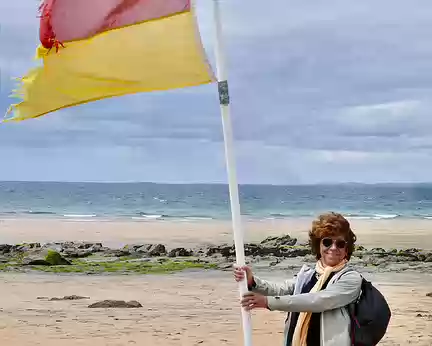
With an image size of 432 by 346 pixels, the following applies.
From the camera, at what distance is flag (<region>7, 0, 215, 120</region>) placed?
4.41 m

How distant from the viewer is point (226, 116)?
13.8 ft

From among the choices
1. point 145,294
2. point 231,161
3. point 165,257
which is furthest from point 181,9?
point 165,257

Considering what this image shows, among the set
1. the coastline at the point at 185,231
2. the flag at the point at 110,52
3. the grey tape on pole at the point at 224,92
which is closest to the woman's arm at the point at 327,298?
the grey tape on pole at the point at 224,92

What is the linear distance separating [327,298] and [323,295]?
0.02m

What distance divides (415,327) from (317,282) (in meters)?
7.94

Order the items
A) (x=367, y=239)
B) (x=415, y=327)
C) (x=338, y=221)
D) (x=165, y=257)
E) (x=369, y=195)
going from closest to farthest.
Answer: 1. (x=338, y=221)
2. (x=415, y=327)
3. (x=165, y=257)
4. (x=367, y=239)
5. (x=369, y=195)

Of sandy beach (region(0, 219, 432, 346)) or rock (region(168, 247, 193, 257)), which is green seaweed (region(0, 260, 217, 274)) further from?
rock (region(168, 247, 193, 257))

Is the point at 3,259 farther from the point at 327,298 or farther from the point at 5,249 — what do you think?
the point at 327,298

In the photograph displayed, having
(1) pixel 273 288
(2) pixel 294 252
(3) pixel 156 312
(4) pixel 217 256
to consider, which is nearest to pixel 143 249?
(4) pixel 217 256

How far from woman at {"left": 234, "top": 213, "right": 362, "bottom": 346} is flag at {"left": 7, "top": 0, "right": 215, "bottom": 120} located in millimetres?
1057

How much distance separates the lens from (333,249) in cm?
406

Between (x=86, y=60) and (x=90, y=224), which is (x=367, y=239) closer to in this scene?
(x=90, y=224)

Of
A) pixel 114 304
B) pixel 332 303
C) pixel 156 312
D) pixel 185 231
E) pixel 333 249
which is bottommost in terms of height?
pixel 156 312

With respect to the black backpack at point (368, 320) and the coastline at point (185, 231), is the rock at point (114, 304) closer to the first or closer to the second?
the black backpack at point (368, 320)
